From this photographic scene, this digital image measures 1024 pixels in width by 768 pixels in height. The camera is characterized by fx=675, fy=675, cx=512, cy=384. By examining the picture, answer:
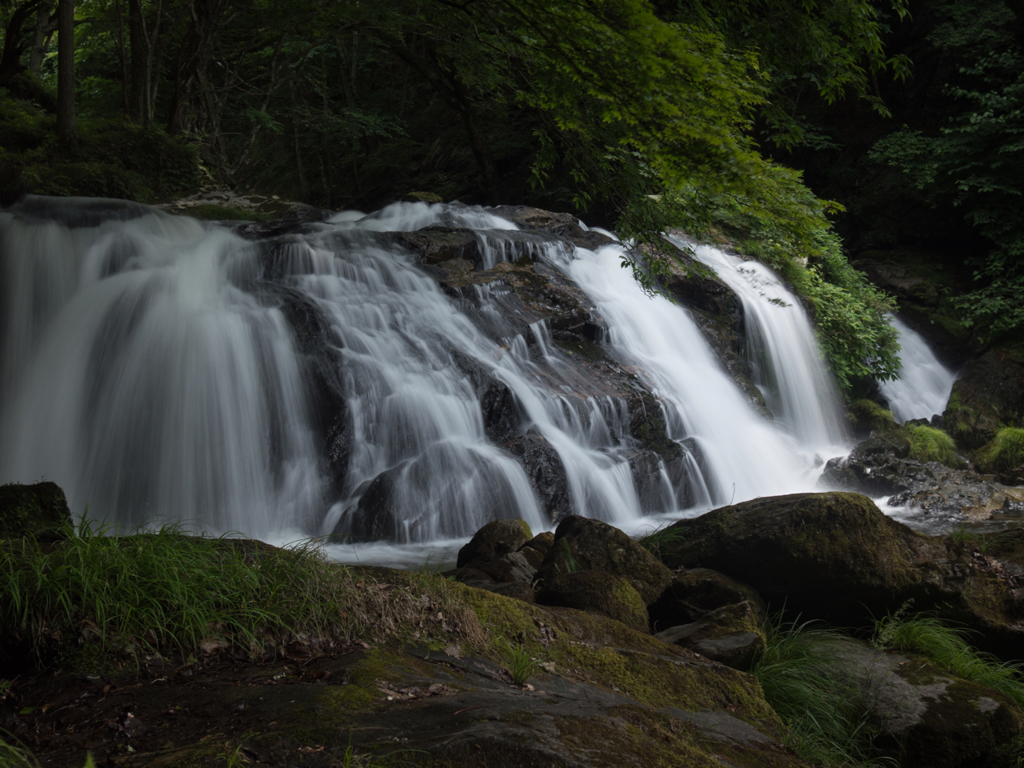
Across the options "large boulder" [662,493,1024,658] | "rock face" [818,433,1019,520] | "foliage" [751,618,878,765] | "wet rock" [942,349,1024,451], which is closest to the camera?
"foliage" [751,618,878,765]

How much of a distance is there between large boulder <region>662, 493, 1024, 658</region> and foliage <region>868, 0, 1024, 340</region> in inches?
473

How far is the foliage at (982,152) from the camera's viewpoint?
1485 centimetres

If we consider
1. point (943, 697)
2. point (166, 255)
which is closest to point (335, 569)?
point (943, 697)

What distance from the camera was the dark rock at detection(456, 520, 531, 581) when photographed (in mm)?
5539

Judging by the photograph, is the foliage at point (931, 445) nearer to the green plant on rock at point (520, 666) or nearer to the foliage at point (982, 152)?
the foliage at point (982, 152)

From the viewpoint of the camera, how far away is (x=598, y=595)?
14.1 feet

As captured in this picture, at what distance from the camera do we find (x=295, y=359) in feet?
26.7

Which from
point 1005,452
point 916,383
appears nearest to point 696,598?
point 1005,452

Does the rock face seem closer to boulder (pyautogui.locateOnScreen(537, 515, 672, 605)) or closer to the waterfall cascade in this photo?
the waterfall cascade

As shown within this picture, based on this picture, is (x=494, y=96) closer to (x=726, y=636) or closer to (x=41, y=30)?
(x=726, y=636)

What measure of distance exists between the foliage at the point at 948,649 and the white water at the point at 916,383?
10.7 meters

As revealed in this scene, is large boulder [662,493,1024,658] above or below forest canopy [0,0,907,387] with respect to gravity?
below

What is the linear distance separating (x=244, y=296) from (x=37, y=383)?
251 cm

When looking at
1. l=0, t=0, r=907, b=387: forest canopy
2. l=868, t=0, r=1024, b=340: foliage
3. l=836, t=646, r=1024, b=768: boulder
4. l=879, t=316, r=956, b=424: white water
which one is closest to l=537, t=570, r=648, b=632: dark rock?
→ l=836, t=646, r=1024, b=768: boulder
